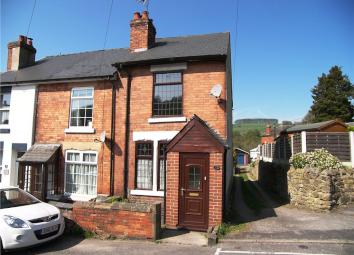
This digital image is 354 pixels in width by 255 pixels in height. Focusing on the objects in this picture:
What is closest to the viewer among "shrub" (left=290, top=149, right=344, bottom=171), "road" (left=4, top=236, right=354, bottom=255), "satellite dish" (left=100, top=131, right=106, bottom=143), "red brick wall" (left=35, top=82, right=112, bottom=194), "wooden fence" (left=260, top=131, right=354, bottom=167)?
"road" (left=4, top=236, right=354, bottom=255)

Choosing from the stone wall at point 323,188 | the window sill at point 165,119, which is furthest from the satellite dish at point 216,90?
the stone wall at point 323,188

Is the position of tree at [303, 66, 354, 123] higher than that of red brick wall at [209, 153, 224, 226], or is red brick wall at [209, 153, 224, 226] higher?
tree at [303, 66, 354, 123]

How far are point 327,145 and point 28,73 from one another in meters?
15.5

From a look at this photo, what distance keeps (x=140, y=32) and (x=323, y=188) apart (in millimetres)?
10584

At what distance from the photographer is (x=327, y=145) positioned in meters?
13.6

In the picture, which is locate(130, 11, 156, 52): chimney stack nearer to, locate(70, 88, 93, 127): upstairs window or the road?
locate(70, 88, 93, 127): upstairs window

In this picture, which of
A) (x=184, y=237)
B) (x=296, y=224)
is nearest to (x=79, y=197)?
(x=184, y=237)

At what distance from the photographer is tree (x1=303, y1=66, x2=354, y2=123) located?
47531mm

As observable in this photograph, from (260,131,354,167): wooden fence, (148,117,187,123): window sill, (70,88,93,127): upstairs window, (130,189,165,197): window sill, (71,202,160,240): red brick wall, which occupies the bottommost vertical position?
(71,202,160,240): red brick wall

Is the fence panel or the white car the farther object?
the fence panel

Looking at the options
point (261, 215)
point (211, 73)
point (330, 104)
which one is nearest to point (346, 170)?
point (261, 215)

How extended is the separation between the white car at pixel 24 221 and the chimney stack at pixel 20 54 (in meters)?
10.4

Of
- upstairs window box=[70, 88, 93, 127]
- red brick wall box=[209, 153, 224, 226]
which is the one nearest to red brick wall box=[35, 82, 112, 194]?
upstairs window box=[70, 88, 93, 127]

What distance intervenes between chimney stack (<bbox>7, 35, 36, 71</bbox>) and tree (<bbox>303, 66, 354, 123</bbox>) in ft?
144
